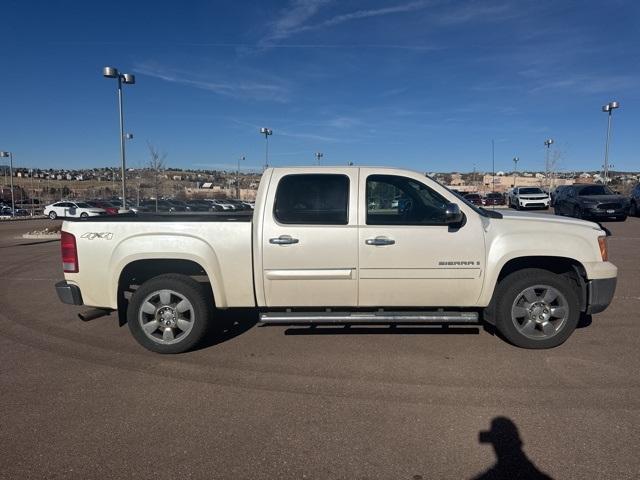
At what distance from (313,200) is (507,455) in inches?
112

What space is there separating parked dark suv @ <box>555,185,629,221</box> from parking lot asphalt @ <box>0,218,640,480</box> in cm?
1734

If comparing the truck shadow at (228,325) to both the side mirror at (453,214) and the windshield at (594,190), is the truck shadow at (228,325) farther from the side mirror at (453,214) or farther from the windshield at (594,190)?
the windshield at (594,190)

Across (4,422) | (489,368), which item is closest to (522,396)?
(489,368)

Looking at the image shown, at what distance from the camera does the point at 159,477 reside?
286cm

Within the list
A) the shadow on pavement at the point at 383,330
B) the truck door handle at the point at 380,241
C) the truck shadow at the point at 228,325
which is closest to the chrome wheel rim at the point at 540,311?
the shadow on pavement at the point at 383,330

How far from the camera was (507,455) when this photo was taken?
120 inches

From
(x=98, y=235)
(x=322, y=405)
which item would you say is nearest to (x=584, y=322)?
(x=322, y=405)

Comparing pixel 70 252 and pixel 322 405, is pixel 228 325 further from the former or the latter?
pixel 322 405

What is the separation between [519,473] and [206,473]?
1.89m

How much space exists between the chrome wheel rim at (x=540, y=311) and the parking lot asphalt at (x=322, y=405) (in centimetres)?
24

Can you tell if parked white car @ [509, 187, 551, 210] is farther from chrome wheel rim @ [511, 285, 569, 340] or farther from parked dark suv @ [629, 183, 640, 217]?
chrome wheel rim @ [511, 285, 569, 340]

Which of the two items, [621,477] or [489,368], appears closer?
[621,477]

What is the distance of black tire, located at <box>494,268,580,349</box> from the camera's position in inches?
188

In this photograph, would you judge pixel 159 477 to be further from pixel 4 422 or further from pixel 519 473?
pixel 519 473
